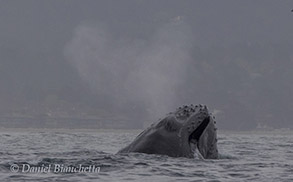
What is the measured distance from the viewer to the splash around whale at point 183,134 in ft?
62.0

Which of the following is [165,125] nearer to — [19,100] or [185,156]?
[185,156]

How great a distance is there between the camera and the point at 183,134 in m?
18.8

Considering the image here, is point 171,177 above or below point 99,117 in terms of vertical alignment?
below

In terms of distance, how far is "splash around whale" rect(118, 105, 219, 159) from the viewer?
18891 millimetres

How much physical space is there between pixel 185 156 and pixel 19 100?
172774mm

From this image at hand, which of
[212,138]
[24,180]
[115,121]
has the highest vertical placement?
[115,121]

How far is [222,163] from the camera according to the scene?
64.8 feet

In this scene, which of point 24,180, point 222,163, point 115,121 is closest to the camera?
point 24,180

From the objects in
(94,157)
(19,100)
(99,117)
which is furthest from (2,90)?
(94,157)

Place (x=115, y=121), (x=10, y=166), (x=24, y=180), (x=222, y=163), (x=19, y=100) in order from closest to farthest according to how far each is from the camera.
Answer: (x=24, y=180), (x=10, y=166), (x=222, y=163), (x=115, y=121), (x=19, y=100)

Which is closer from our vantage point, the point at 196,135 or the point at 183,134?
the point at 183,134

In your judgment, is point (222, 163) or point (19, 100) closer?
point (222, 163)

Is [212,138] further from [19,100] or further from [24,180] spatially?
[19,100]

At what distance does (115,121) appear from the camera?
6870 inches
